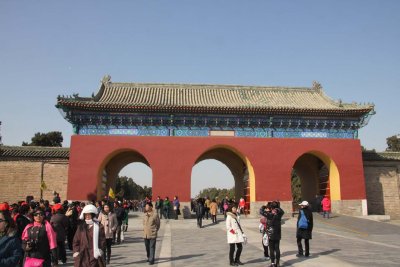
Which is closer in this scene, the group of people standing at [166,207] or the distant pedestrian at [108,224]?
the distant pedestrian at [108,224]

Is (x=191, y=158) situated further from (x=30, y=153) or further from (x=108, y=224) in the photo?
(x=108, y=224)

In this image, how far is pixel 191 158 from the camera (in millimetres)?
20156

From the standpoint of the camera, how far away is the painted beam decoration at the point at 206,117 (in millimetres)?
19953

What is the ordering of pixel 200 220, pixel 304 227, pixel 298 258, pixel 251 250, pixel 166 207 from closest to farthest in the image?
1. pixel 298 258
2. pixel 304 227
3. pixel 251 250
4. pixel 200 220
5. pixel 166 207

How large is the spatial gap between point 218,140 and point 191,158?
177 cm

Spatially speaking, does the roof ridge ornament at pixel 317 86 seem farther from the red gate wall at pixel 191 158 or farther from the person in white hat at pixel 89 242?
the person in white hat at pixel 89 242

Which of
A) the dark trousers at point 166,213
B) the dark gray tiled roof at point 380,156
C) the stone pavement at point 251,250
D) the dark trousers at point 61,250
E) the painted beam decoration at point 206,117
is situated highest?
the painted beam decoration at point 206,117

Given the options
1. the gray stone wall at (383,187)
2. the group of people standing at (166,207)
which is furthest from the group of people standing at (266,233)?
the gray stone wall at (383,187)

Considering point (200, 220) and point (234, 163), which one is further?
point (234, 163)

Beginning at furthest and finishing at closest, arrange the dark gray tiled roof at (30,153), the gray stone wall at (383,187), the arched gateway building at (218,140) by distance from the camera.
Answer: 1. the gray stone wall at (383,187)
2. the dark gray tiled roof at (30,153)
3. the arched gateway building at (218,140)

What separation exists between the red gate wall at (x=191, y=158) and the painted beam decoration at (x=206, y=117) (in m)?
0.41

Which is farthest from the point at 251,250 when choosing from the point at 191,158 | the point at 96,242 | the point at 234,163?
the point at 234,163

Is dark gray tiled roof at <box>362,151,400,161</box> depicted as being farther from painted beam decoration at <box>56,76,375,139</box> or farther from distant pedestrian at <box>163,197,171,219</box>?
distant pedestrian at <box>163,197,171,219</box>

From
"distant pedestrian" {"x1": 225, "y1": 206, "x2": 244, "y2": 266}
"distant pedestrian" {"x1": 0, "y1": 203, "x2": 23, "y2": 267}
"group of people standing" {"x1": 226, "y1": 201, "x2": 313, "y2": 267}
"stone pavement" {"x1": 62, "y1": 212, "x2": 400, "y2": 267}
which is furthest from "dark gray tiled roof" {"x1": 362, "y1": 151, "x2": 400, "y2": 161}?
"distant pedestrian" {"x1": 0, "y1": 203, "x2": 23, "y2": 267}
